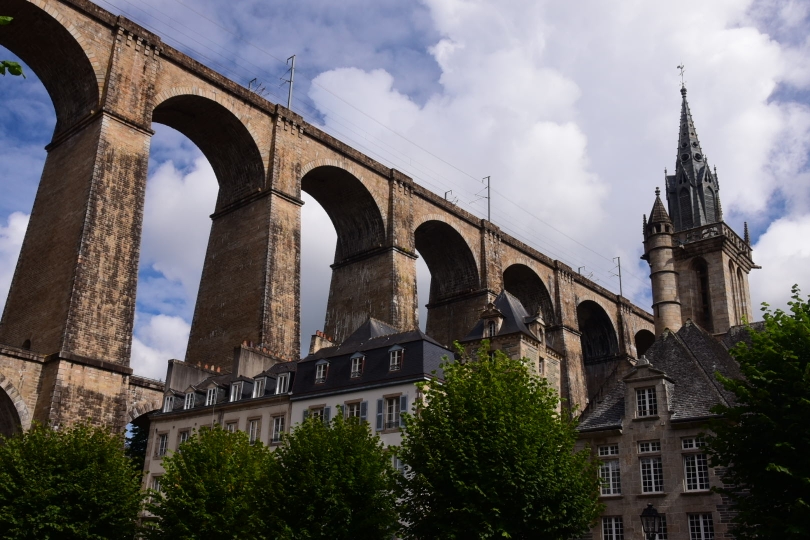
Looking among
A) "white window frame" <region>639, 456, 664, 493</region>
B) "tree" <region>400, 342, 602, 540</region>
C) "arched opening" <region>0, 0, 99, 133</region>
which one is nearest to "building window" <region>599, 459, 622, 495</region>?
"white window frame" <region>639, 456, 664, 493</region>

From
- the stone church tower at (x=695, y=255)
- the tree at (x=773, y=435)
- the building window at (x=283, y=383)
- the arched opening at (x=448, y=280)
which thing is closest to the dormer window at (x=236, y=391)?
the building window at (x=283, y=383)

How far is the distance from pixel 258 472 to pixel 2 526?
673 cm

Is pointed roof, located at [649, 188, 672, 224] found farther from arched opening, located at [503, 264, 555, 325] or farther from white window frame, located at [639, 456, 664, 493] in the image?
white window frame, located at [639, 456, 664, 493]

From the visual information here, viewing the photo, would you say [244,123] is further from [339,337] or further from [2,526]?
[2,526]

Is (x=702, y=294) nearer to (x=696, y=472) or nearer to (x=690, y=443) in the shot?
(x=690, y=443)

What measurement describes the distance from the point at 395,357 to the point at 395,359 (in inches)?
2.7

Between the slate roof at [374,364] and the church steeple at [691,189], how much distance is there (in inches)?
1396

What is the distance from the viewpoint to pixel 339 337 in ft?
142

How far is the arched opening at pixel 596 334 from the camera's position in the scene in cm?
6341

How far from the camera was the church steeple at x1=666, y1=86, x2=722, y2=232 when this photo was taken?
2322 inches

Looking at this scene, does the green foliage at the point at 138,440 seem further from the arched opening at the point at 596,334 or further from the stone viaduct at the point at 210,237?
the arched opening at the point at 596,334

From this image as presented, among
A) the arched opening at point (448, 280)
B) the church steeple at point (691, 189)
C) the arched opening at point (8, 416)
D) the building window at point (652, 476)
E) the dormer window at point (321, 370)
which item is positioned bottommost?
the building window at point (652, 476)

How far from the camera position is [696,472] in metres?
21.9

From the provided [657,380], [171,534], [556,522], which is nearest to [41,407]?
[171,534]
